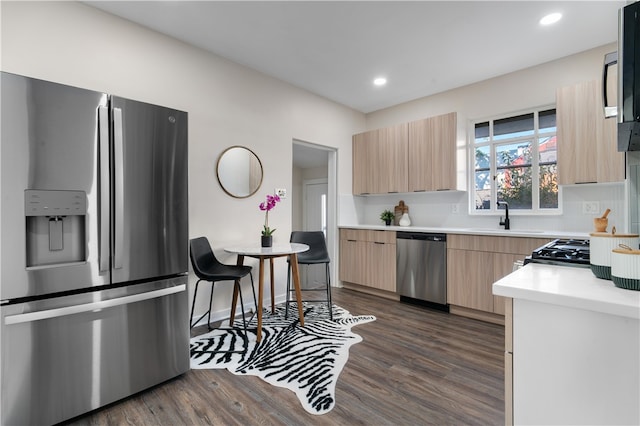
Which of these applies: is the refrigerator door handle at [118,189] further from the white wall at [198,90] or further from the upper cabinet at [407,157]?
the upper cabinet at [407,157]

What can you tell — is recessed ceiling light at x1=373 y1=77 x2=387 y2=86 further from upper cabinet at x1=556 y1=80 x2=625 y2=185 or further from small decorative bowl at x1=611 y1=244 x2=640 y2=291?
small decorative bowl at x1=611 y1=244 x2=640 y2=291

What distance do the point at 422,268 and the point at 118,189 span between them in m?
3.00

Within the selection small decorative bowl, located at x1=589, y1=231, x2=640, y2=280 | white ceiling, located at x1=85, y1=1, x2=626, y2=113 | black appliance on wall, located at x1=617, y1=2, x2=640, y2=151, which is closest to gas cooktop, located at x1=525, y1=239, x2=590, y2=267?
small decorative bowl, located at x1=589, y1=231, x2=640, y2=280

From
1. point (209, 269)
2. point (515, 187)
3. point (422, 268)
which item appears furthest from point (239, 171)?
point (515, 187)

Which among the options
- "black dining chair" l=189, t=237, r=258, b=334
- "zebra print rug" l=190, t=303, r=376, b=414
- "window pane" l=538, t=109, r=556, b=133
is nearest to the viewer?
"zebra print rug" l=190, t=303, r=376, b=414

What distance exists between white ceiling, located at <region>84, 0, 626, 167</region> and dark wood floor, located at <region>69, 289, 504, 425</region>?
268 cm

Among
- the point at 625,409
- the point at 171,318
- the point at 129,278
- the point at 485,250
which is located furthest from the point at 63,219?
the point at 485,250

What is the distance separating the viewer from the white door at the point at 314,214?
5.82 metres

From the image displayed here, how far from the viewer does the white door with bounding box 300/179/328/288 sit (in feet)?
19.1

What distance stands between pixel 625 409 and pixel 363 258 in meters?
3.24

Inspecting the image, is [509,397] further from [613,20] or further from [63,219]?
[613,20]

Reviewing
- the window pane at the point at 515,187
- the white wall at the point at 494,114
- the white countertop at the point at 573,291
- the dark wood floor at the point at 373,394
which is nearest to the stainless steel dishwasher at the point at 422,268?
the white wall at the point at 494,114

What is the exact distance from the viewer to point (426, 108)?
4000mm

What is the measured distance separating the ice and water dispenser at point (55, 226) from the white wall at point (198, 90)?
1.21 metres
